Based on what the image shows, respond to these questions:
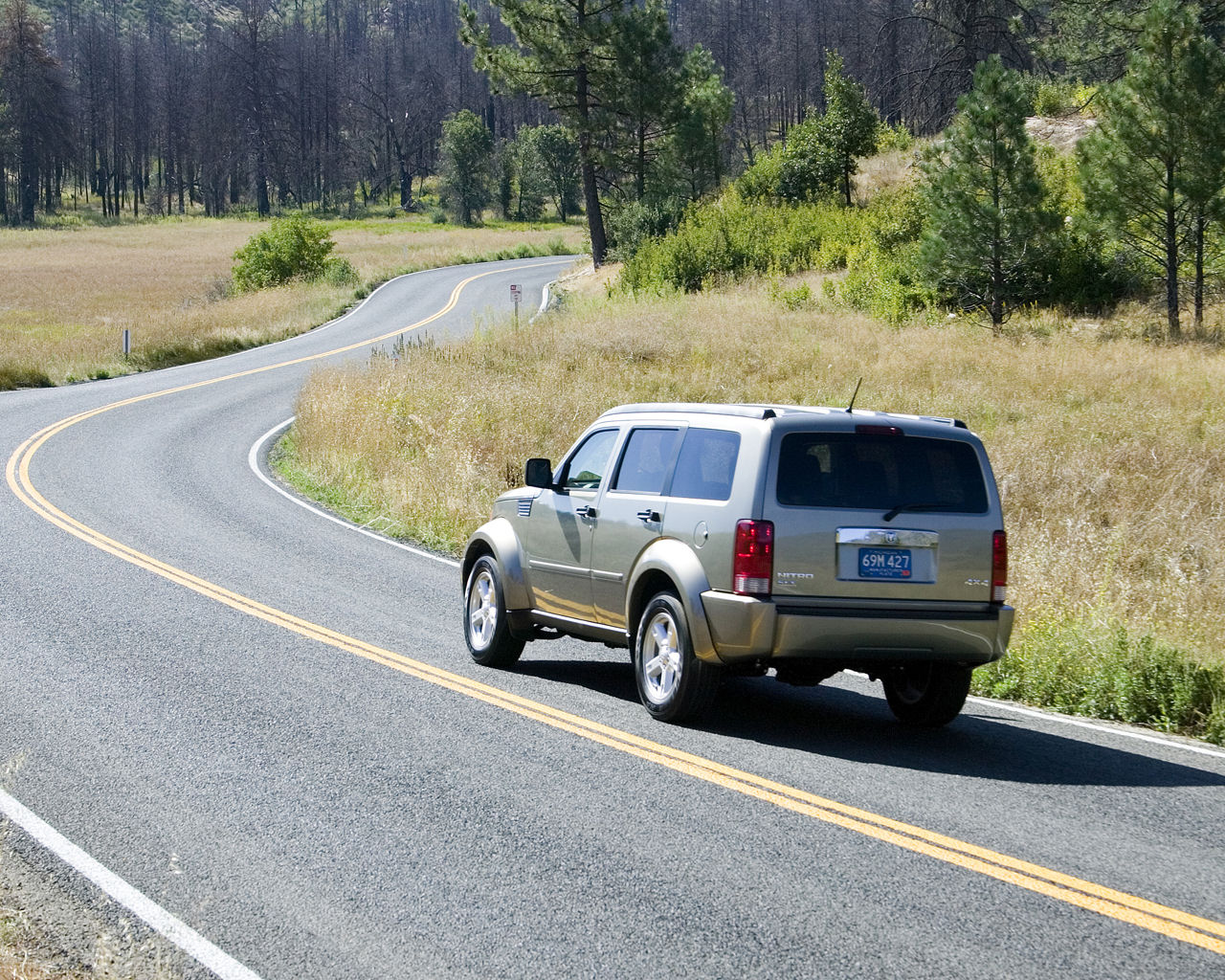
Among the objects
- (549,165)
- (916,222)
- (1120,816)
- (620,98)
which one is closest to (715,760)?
(1120,816)

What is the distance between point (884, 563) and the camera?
278 inches

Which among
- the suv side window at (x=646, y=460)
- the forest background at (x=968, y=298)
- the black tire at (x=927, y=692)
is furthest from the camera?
the forest background at (x=968, y=298)

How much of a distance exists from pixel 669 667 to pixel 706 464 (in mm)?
1194

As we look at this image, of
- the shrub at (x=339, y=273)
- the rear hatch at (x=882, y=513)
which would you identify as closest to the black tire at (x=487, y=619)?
the rear hatch at (x=882, y=513)

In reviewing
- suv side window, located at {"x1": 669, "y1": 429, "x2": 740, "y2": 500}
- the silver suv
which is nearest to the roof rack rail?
the silver suv

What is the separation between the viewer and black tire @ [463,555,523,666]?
9.34 metres

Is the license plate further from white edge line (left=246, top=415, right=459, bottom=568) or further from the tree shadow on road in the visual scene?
white edge line (left=246, top=415, right=459, bottom=568)

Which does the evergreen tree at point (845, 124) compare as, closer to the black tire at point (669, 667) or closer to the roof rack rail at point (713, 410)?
the roof rack rail at point (713, 410)

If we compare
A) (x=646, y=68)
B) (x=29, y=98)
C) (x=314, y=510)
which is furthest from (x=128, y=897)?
(x=29, y=98)

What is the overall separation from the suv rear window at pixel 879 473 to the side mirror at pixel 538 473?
7.15 feet

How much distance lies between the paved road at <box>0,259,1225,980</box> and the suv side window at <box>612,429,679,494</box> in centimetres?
140

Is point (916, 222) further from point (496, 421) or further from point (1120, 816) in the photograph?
point (1120, 816)

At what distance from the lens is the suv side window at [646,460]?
7938mm

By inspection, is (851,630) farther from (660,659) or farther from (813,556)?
(660,659)
